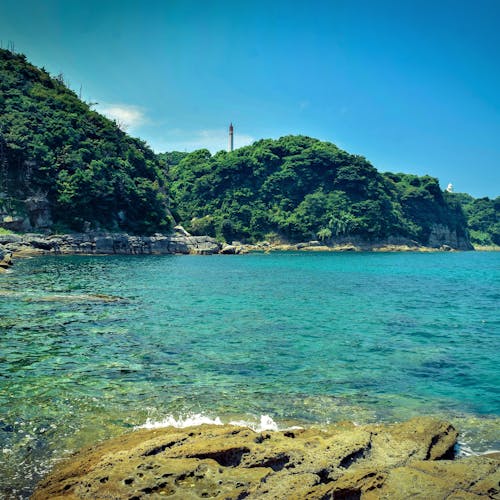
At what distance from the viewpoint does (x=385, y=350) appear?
15320 millimetres

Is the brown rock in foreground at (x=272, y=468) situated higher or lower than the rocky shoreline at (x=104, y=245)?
lower

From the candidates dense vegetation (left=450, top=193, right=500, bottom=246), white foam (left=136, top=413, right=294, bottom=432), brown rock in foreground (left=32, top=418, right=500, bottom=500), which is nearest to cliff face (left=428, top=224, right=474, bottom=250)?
dense vegetation (left=450, top=193, right=500, bottom=246)

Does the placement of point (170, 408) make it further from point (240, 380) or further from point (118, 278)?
point (118, 278)

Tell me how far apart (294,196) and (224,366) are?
131 meters

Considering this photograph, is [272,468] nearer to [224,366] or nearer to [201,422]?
[201,422]

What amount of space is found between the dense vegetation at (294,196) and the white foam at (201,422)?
111 m

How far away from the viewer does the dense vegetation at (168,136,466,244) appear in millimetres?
129125

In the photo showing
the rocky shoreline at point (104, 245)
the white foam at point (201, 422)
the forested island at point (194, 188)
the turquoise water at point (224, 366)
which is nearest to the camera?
the white foam at point (201, 422)

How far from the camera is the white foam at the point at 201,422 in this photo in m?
8.69

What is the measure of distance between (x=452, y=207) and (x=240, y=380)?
587 ft

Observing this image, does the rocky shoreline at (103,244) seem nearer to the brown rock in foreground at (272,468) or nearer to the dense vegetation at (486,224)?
the brown rock in foreground at (272,468)

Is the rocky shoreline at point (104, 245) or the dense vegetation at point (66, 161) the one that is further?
the dense vegetation at point (66, 161)

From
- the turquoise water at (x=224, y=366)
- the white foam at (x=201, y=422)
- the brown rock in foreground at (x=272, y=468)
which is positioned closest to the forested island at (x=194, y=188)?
the turquoise water at (x=224, y=366)

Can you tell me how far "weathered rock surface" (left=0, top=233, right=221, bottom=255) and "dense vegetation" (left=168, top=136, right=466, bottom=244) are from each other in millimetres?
31057
